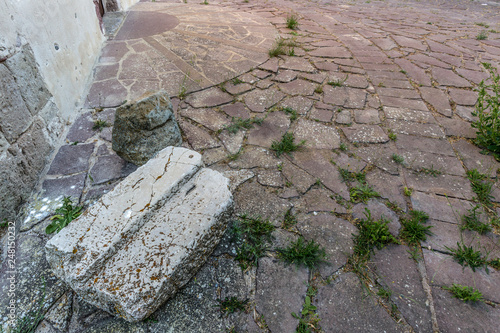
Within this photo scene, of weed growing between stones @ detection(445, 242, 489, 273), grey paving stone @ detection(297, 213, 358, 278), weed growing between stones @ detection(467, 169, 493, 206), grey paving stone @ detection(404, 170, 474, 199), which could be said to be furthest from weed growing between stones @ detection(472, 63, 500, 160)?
grey paving stone @ detection(297, 213, 358, 278)

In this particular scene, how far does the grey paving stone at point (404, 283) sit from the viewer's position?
4.91 ft

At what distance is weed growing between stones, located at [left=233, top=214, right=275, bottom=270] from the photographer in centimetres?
173

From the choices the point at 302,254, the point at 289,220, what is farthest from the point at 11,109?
the point at 302,254

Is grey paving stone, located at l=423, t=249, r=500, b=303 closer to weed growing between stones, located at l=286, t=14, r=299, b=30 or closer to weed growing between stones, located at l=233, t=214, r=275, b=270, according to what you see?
weed growing between stones, located at l=233, t=214, r=275, b=270

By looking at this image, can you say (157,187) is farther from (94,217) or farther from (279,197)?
(279,197)

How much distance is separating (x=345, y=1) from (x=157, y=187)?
8.97 meters

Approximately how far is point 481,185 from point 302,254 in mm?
1723

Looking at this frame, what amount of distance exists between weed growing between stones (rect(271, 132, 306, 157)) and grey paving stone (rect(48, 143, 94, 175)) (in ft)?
5.48

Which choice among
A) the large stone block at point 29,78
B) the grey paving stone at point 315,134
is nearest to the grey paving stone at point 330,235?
the grey paving stone at point 315,134

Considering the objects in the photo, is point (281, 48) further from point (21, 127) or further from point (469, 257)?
point (469, 257)

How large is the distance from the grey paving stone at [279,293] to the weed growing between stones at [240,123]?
1.44 m

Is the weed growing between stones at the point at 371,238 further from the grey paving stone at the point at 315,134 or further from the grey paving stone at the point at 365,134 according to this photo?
the grey paving stone at the point at 365,134

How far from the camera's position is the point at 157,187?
1.72m

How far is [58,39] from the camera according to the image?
2756 millimetres
